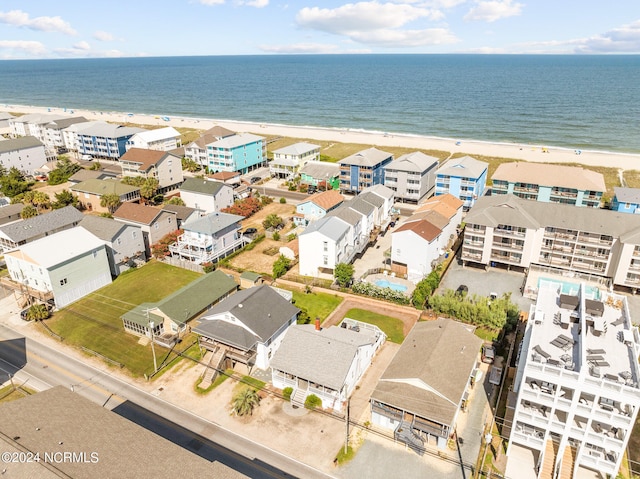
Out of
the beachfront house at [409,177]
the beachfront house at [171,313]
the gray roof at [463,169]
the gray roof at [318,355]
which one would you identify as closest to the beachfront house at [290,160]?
the beachfront house at [409,177]

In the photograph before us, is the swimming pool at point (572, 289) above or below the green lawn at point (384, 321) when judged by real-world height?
above

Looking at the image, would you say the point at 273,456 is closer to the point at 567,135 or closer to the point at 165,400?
the point at 165,400

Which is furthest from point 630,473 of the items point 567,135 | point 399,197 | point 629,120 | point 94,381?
point 629,120

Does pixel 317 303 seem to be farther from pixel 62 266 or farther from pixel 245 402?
pixel 62 266

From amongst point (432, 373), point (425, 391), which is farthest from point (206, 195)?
point (425, 391)

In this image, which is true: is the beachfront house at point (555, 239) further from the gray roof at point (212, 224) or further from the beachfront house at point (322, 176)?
the beachfront house at point (322, 176)
